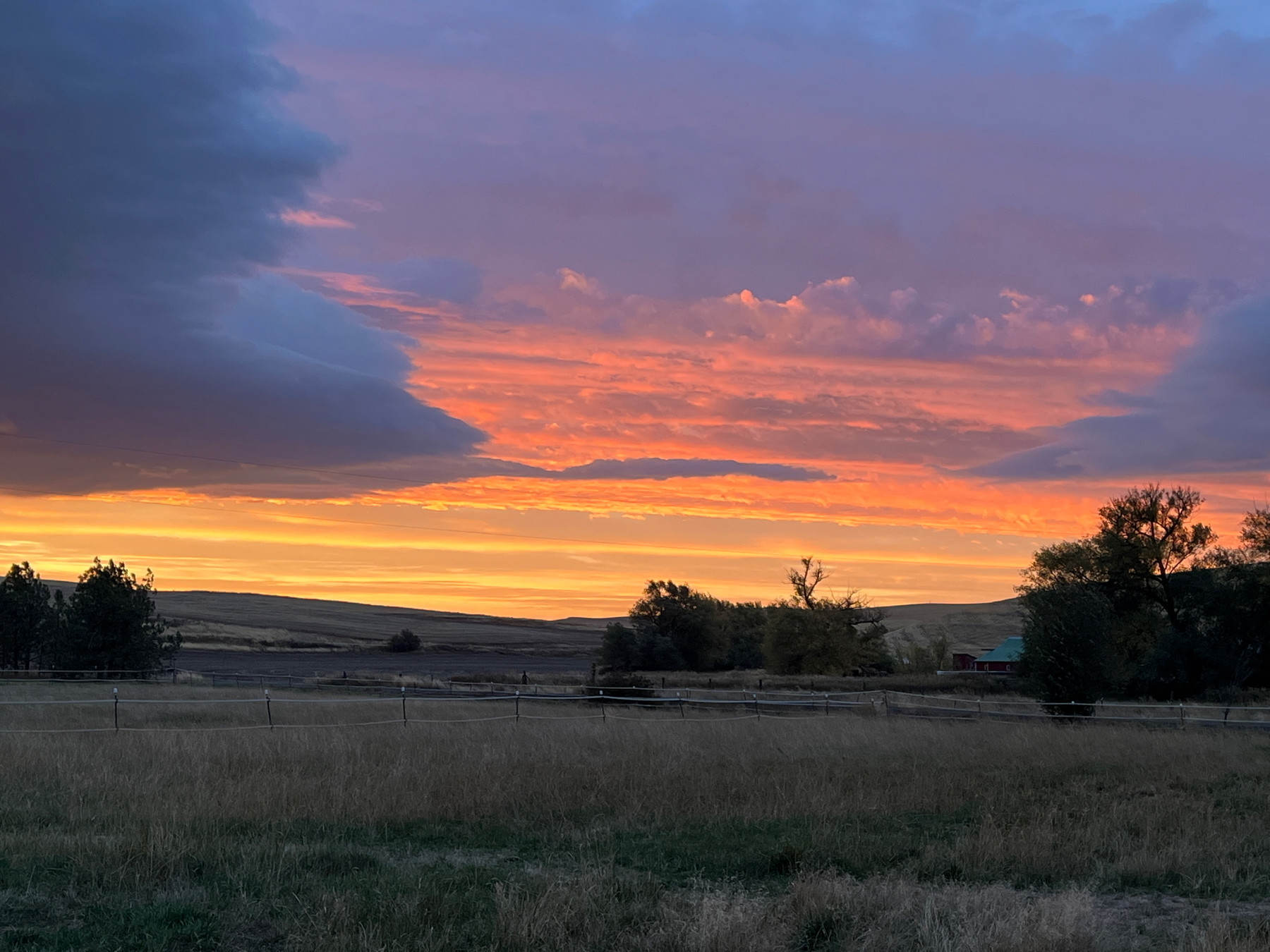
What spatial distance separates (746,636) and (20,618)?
62.9 m

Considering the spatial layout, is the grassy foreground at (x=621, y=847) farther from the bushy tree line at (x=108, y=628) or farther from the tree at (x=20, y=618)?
the tree at (x=20, y=618)

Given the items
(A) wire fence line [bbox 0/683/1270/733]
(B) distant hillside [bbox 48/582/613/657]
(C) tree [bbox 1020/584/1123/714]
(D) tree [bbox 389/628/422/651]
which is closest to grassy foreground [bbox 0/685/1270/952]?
(A) wire fence line [bbox 0/683/1270/733]

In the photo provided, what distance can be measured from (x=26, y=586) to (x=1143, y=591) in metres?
64.7

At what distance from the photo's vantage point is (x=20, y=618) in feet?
204

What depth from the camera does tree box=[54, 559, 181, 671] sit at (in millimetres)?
55938

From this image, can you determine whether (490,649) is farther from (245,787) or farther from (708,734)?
(245,787)

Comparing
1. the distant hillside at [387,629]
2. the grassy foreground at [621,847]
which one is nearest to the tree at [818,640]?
the distant hillside at [387,629]

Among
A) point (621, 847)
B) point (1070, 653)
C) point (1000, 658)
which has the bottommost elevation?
point (1000, 658)

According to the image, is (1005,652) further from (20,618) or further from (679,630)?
(20,618)

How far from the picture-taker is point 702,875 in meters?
10.7

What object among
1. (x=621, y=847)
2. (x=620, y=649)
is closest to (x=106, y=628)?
(x=620, y=649)

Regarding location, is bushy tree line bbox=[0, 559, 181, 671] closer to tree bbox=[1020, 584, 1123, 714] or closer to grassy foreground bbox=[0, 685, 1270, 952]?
grassy foreground bbox=[0, 685, 1270, 952]

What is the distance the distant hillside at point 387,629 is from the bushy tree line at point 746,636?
2689 cm

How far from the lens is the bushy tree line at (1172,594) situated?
5691 cm
